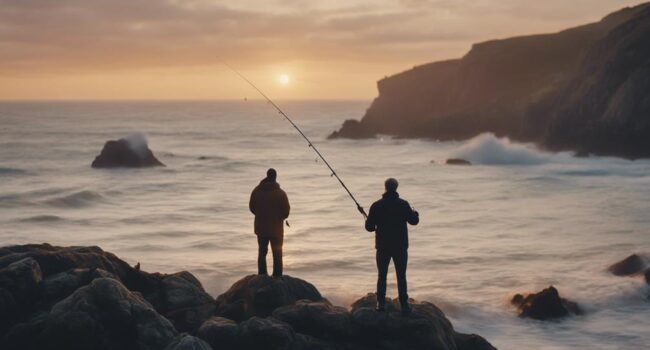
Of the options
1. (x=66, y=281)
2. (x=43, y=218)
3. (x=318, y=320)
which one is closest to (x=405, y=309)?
(x=318, y=320)

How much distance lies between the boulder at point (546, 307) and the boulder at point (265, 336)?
8.53 meters

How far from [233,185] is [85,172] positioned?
13575 mm

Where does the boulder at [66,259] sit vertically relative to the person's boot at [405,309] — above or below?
above

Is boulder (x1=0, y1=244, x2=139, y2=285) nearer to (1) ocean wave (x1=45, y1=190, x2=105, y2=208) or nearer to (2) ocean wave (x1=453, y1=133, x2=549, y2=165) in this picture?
(1) ocean wave (x1=45, y1=190, x2=105, y2=208)

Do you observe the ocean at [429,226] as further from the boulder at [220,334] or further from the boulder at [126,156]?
the boulder at [220,334]

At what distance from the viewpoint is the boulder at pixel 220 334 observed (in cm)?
931

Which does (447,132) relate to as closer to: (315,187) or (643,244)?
(315,187)

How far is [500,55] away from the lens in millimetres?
94750

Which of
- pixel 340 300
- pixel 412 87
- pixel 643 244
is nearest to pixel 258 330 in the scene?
pixel 340 300

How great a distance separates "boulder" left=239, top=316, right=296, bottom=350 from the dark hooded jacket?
1727 millimetres

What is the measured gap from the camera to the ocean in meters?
17.9

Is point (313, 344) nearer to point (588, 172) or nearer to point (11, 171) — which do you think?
point (588, 172)

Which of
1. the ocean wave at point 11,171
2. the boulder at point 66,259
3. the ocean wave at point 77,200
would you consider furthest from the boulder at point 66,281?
the ocean wave at point 11,171

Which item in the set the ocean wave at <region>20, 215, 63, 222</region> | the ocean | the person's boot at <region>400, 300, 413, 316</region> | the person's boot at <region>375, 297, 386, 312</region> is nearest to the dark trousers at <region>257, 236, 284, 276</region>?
the person's boot at <region>375, 297, 386, 312</region>
